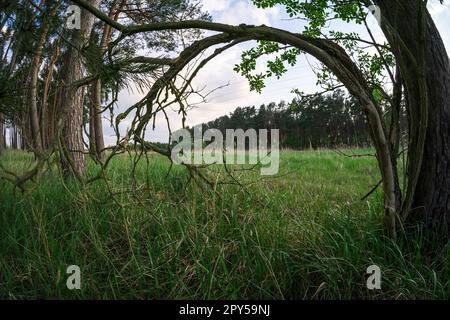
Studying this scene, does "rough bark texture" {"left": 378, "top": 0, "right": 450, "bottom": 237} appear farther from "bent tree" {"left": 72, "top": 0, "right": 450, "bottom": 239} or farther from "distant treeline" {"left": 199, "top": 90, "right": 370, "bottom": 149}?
"distant treeline" {"left": 199, "top": 90, "right": 370, "bottom": 149}

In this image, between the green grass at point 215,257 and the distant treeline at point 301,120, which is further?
the distant treeline at point 301,120

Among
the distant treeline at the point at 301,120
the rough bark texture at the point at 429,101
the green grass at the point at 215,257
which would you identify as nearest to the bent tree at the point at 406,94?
the rough bark texture at the point at 429,101

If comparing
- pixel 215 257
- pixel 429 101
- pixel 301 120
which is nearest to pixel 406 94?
pixel 429 101

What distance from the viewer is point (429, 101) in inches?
86.2

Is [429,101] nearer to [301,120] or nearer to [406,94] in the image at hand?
[406,94]

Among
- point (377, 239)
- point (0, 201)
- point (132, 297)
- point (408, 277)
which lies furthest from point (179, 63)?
point (0, 201)

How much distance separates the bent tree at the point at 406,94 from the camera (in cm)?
196

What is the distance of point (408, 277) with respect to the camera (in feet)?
6.14

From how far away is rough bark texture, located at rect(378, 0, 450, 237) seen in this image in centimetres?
216

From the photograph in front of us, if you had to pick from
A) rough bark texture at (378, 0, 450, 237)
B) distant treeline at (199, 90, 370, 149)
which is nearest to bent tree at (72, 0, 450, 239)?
rough bark texture at (378, 0, 450, 237)

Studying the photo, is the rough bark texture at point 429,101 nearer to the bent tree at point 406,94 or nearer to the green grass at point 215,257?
the bent tree at point 406,94

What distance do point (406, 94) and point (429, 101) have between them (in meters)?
0.14

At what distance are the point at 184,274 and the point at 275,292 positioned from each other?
1.62ft
